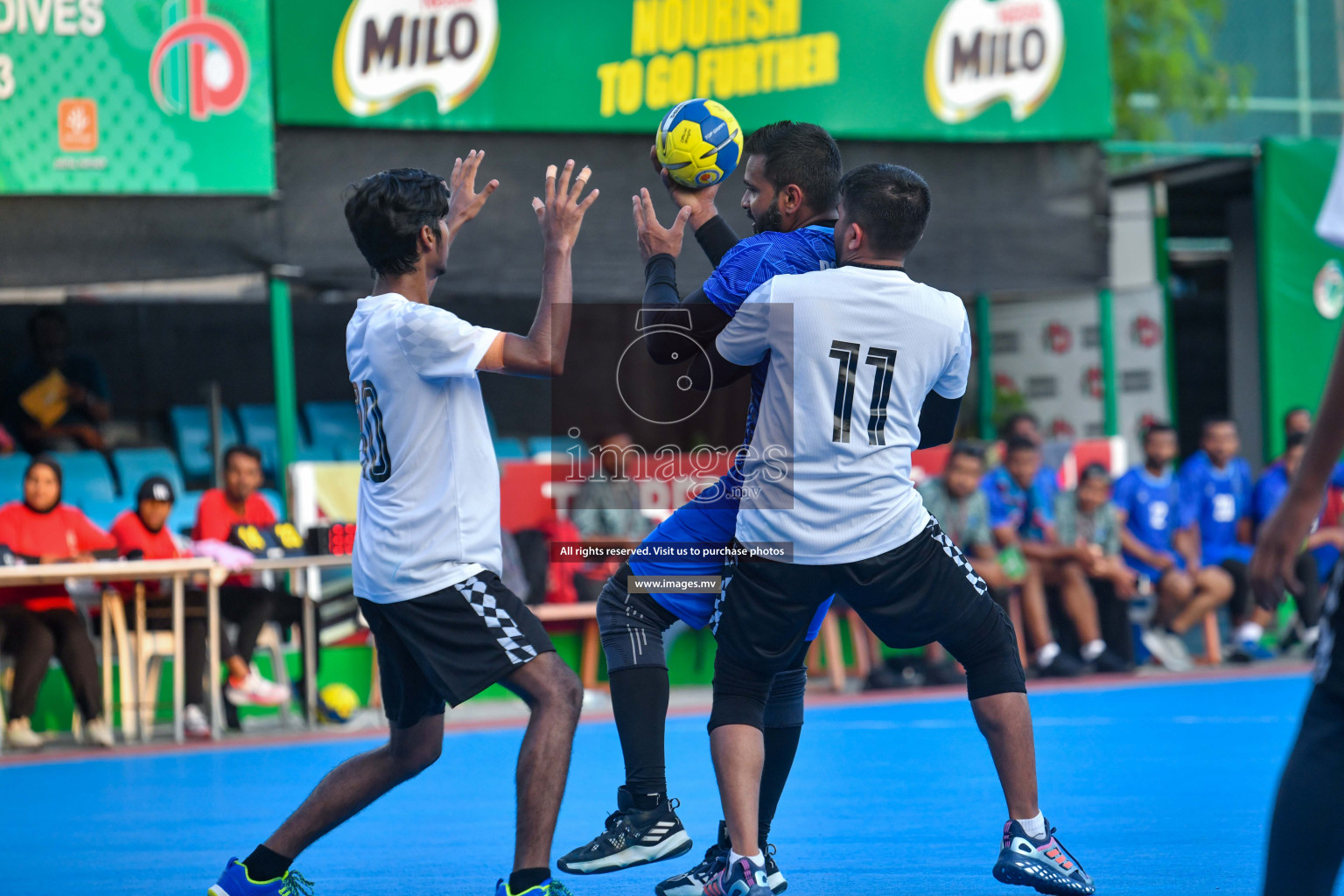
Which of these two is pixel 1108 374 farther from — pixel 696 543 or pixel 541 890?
pixel 541 890

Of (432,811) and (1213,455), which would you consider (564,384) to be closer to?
(1213,455)

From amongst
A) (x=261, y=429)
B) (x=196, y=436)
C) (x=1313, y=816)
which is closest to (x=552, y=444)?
(x=261, y=429)

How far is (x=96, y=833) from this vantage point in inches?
234

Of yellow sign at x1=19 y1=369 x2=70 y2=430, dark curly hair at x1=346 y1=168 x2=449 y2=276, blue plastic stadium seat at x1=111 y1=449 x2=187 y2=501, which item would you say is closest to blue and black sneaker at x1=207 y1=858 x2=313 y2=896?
dark curly hair at x1=346 y1=168 x2=449 y2=276

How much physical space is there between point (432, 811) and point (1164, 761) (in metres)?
3.40

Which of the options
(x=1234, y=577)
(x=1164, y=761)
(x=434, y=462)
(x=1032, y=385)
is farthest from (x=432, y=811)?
(x=1032, y=385)

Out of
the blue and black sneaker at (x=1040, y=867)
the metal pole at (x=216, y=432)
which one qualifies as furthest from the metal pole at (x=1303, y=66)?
the blue and black sneaker at (x=1040, y=867)

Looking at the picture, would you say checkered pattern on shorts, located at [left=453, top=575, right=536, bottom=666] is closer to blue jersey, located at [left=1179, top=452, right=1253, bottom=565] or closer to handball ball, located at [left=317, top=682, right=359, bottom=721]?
handball ball, located at [left=317, top=682, right=359, bottom=721]

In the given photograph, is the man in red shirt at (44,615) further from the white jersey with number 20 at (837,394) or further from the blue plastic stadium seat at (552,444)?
the white jersey with number 20 at (837,394)

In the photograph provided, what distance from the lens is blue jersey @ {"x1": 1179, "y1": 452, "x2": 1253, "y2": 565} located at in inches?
465

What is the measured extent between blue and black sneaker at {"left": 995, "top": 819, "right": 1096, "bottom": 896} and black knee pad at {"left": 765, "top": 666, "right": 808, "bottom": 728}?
74cm

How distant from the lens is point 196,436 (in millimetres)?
13281

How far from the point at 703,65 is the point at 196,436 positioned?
563 centimetres

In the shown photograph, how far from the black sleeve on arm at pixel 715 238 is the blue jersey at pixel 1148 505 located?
7828 mm
